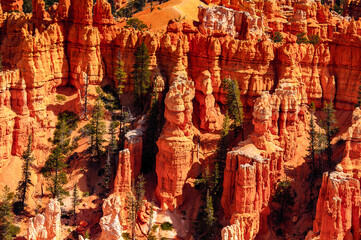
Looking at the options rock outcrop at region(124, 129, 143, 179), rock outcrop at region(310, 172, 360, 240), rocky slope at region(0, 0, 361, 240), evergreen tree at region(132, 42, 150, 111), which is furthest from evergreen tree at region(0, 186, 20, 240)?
rock outcrop at region(310, 172, 360, 240)

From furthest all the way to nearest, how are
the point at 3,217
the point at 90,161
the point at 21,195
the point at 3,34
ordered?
the point at 3,34, the point at 90,161, the point at 21,195, the point at 3,217

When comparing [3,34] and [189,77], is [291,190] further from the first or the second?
[3,34]

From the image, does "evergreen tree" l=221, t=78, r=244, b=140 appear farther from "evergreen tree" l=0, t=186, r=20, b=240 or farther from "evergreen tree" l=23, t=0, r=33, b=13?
"evergreen tree" l=23, t=0, r=33, b=13

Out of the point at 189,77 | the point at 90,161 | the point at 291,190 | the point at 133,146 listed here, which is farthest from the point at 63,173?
the point at 291,190

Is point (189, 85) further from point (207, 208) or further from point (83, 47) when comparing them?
point (83, 47)

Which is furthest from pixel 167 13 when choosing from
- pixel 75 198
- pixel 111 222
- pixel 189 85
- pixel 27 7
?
pixel 111 222

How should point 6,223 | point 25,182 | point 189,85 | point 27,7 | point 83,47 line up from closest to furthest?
point 6,223 < point 25,182 < point 189,85 < point 83,47 < point 27,7
